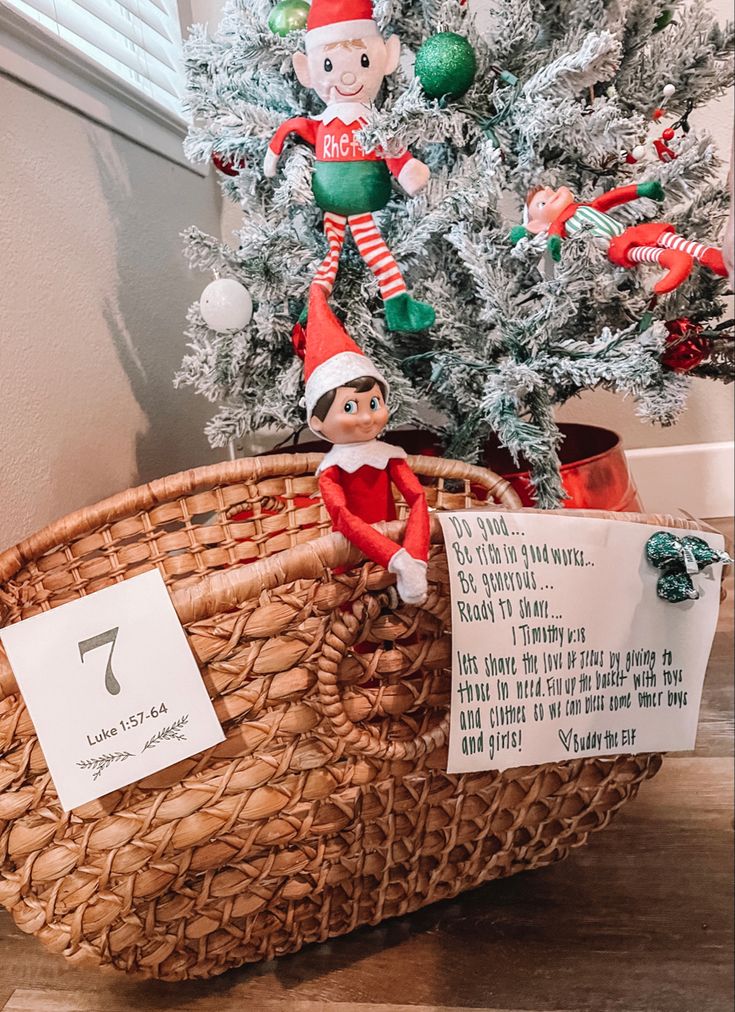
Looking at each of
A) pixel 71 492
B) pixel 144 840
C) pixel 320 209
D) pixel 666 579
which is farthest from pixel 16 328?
pixel 666 579

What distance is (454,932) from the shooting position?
0.60 m

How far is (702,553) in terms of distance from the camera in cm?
53

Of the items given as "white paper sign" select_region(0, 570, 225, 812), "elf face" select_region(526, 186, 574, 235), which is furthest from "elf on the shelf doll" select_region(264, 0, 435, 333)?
"white paper sign" select_region(0, 570, 225, 812)

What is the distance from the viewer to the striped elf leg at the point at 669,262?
2.10ft

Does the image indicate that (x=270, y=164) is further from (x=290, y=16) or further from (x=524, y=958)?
(x=524, y=958)

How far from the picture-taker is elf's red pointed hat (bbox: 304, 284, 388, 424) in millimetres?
554

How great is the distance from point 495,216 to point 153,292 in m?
0.56

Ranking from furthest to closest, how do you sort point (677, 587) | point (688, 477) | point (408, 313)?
point (688, 477)
point (408, 313)
point (677, 587)

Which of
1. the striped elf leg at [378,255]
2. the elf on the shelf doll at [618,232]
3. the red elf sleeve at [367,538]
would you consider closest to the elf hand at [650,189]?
the elf on the shelf doll at [618,232]

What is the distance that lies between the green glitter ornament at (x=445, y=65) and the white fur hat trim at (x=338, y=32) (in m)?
0.06

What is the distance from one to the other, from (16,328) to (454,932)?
0.71 metres

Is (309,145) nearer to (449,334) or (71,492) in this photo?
(449,334)

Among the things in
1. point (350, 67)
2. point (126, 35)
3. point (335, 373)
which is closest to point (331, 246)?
point (350, 67)

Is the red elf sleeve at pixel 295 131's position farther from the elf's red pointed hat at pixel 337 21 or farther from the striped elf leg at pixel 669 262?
the striped elf leg at pixel 669 262
